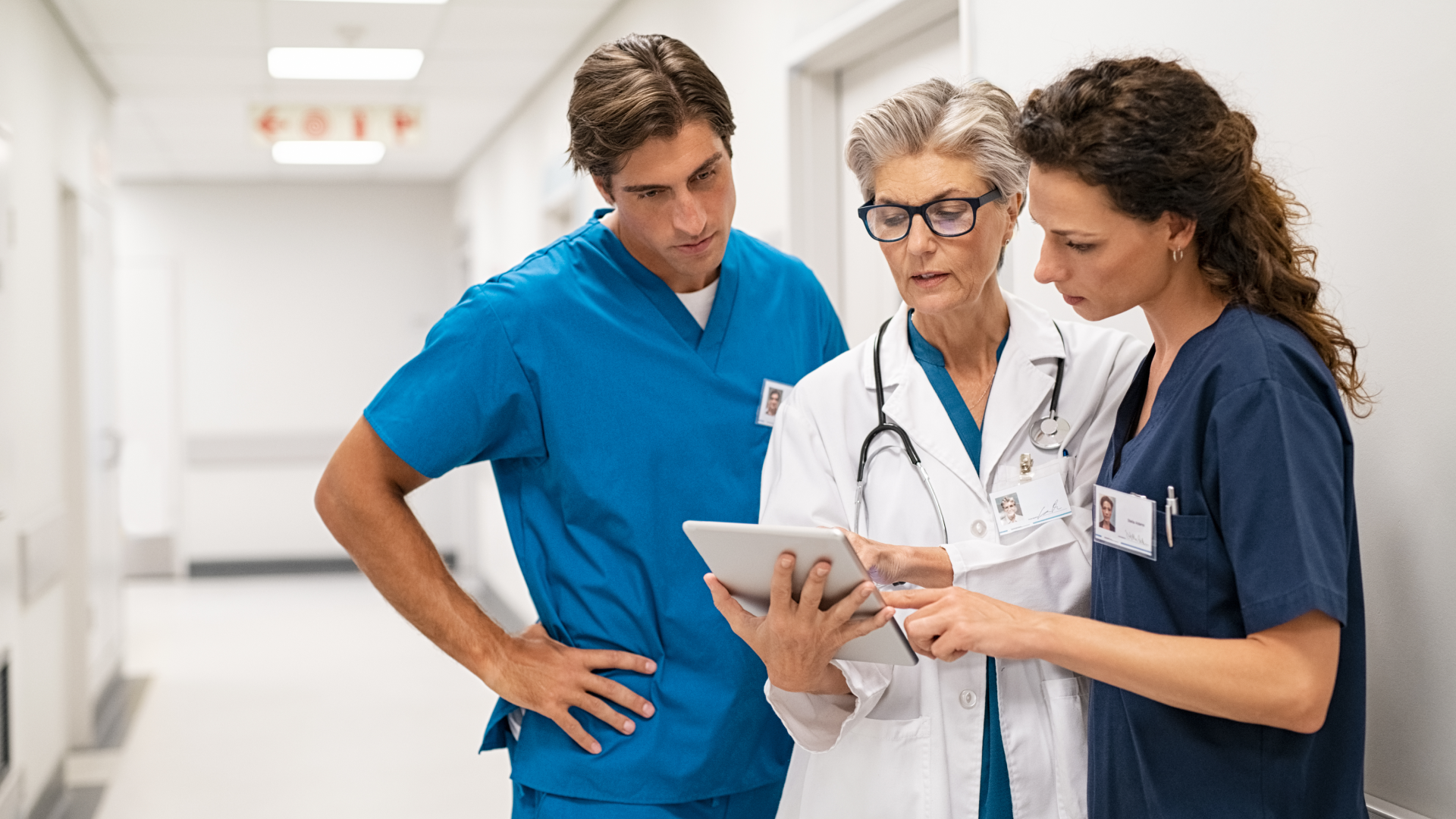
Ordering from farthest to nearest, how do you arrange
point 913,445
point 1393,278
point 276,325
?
point 276,325, point 913,445, point 1393,278

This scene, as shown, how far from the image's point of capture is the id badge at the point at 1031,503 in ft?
4.37

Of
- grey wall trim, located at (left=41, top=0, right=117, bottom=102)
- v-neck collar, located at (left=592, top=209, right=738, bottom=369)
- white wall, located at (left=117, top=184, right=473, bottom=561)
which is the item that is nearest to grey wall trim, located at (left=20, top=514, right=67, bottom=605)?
grey wall trim, located at (left=41, top=0, right=117, bottom=102)

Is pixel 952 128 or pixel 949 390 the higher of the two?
pixel 952 128

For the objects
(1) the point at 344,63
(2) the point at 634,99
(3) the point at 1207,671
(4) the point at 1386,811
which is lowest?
(4) the point at 1386,811

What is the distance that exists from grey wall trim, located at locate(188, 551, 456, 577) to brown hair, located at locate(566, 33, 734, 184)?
8185mm

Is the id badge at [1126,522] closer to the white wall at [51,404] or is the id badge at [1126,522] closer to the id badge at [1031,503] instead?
the id badge at [1031,503]

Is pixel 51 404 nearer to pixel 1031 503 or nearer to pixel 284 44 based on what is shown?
pixel 284 44

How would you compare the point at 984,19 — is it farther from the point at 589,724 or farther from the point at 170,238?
the point at 170,238

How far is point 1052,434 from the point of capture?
1366mm

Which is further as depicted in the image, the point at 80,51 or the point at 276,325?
the point at 276,325

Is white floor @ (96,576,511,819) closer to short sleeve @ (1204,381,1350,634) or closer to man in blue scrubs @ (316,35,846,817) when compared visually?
man in blue scrubs @ (316,35,846,817)

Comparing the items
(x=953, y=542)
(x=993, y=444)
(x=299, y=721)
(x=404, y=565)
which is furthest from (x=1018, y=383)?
(x=299, y=721)

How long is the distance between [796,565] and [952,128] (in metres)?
0.55

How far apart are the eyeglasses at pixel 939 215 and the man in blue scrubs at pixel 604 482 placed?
0.29 meters
